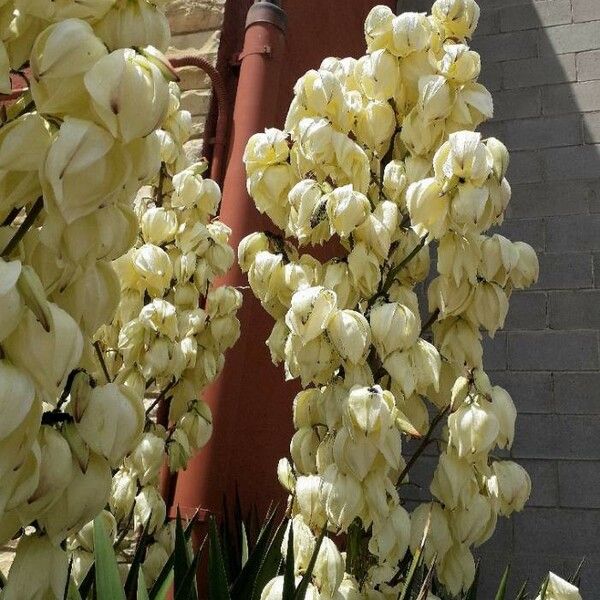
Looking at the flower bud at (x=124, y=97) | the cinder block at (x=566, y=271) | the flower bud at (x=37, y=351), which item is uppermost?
the flower bud at (x=124, y=97)

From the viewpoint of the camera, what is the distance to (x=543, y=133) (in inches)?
101

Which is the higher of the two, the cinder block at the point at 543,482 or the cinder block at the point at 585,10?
the cinder block at the point at 585,10

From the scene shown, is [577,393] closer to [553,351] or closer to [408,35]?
[553,351]

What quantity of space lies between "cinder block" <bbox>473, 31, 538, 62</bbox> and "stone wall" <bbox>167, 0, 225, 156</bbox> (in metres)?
1.07

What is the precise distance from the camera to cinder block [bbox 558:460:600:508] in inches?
82.7

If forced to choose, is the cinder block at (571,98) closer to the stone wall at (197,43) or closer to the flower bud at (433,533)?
the stone wall at (197,43)

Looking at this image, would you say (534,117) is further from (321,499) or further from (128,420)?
(128,420)

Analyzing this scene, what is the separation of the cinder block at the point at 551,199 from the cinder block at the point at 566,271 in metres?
0.17

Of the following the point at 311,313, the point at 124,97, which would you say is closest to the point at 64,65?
the point at 124,97

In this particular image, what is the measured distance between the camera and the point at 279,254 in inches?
43.7

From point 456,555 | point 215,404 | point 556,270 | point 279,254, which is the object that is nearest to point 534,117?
point 556,270

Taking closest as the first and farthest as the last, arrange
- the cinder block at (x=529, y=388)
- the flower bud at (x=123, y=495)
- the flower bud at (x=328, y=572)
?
the flower bud at (x=328, y=572) → the flower bud at (x=123, y=495) → the cinder block at (x=529, y=388)

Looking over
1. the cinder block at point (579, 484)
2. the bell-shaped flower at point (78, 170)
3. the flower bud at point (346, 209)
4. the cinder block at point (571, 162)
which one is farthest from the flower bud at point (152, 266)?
the cinder block at point (571, 162)

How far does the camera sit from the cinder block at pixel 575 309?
2289 mm
